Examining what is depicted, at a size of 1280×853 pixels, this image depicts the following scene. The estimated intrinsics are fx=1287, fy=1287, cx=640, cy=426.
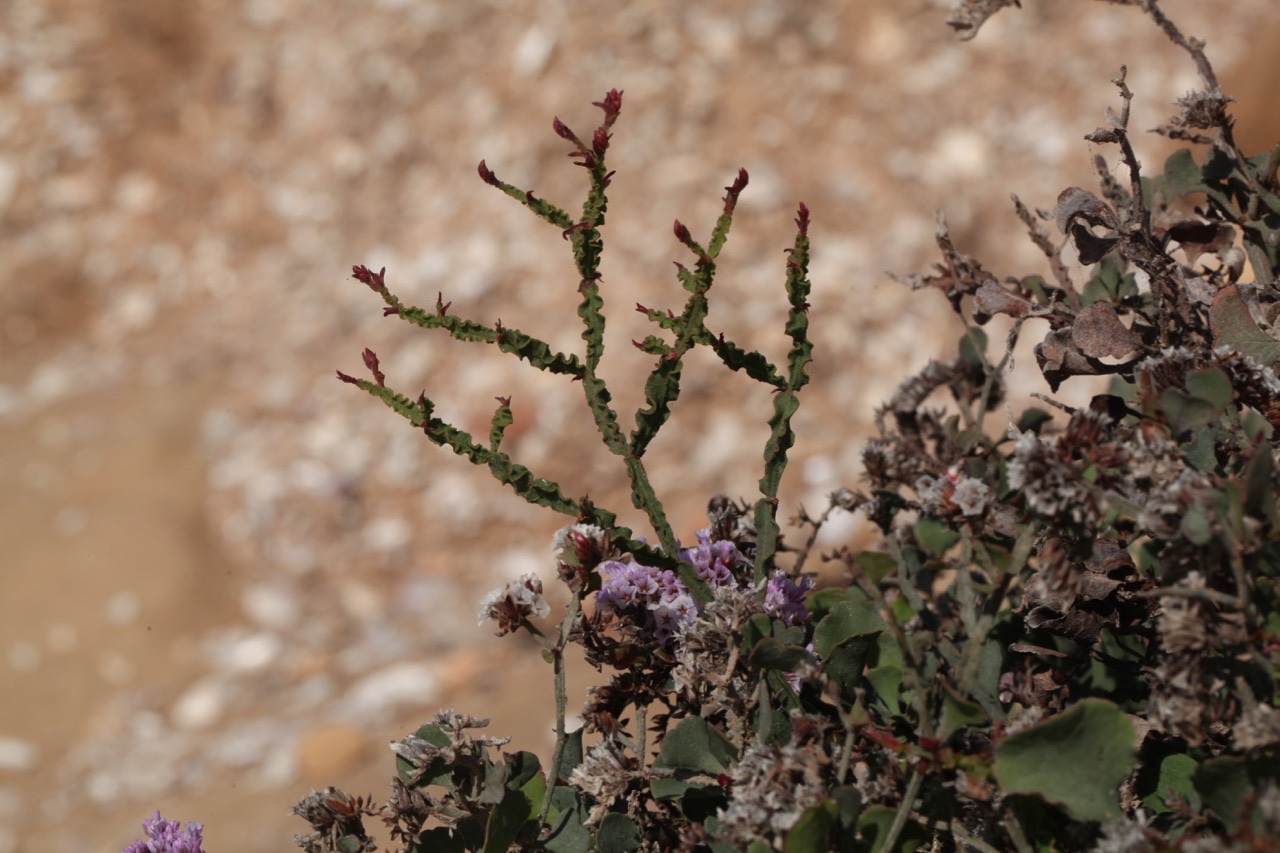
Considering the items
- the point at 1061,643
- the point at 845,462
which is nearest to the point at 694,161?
the point at 845,462

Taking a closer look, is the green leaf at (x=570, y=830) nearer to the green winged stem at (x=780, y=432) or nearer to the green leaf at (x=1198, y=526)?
the green winged stem at (x=780, y=432)

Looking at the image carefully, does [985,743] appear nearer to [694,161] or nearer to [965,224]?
[965,224]

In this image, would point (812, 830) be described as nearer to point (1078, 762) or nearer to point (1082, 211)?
point (1078, 762)

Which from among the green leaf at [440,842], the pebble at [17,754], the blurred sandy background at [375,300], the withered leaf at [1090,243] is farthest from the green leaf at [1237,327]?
the pebble at [17,754]

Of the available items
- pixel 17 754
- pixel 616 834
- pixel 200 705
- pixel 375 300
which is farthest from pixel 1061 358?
pixel 375 300

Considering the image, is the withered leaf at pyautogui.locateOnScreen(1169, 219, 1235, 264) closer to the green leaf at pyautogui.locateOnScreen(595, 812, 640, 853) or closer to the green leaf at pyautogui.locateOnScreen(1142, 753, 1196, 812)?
the green leaf at pyautogui.locateOnScreen(1142, 753, 1196, 812)
